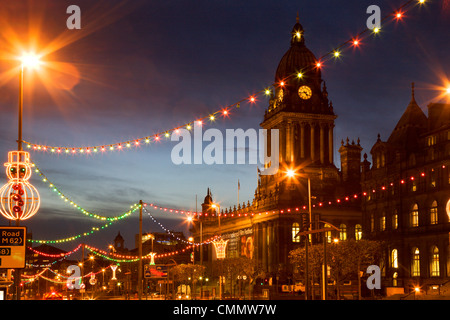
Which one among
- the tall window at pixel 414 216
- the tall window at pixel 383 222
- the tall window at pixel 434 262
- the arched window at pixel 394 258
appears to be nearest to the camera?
the tall window at pixel 434 262

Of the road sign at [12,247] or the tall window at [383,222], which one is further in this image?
the tall window at [383,222]

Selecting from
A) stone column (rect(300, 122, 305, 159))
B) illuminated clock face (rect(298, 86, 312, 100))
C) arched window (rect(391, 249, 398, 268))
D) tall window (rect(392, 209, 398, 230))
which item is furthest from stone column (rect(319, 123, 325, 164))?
arched window (rect(391, 249, 398, 268))

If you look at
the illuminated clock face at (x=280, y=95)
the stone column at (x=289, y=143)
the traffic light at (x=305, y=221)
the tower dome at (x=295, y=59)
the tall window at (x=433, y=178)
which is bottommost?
the traffic light at (x=305, y=221)

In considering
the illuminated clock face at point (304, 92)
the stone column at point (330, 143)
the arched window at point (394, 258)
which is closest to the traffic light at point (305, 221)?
the arched window at point (394, 258)

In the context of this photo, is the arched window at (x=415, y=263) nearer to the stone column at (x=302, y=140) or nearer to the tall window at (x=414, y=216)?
the tall window at (x=414, y=216)

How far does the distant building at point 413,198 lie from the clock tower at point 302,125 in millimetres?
31677

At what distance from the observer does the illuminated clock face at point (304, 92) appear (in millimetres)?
117562

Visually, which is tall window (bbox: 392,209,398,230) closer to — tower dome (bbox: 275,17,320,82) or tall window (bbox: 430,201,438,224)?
tall window (bbox: 430,201,438,224)

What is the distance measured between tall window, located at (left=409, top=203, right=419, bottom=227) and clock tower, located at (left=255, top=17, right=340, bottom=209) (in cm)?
3952

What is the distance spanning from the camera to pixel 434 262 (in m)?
66.6

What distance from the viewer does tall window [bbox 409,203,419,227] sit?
71.2 m
